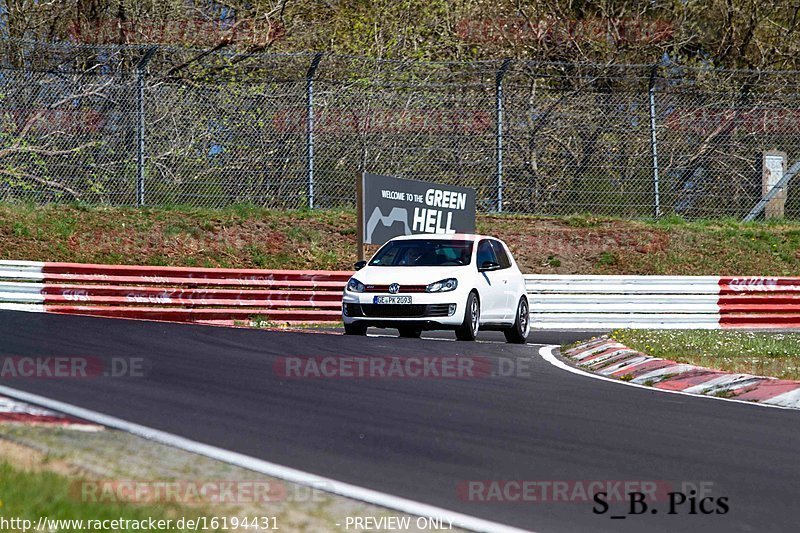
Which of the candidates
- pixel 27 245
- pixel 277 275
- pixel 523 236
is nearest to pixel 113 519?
pixel 277 275

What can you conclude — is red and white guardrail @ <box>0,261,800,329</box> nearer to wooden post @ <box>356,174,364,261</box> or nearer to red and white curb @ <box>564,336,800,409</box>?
wooden post @ <box>356,174,364,261</box>

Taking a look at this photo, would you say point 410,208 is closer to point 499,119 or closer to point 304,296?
point 304,296

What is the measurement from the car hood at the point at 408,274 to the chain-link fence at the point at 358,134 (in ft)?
27.4

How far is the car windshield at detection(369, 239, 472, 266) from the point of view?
15.9 m

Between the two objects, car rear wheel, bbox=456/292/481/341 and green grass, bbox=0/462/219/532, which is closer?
green grass, bbox=0/462/219/532

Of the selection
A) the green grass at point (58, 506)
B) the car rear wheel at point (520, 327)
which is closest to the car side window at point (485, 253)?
the car rear wheel at point (520, 327)

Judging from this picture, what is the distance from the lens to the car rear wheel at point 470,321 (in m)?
15.1

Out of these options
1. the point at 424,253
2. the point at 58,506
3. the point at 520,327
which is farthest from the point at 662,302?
the point at 58,506

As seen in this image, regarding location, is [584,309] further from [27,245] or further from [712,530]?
[712,530]

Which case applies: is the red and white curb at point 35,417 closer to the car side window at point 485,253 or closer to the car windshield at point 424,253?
the car windshield at point 424,253

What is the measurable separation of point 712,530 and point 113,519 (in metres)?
2.50

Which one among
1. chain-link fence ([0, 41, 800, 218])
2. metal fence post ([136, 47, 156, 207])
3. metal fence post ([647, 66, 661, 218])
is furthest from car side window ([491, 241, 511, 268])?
metal fence post ([136, 47, 156, 207])

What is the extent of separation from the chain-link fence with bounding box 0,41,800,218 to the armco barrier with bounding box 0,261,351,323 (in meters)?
4.09

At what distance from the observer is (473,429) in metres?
7.42
